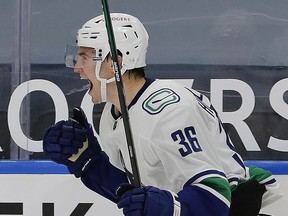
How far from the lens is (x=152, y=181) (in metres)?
2.26

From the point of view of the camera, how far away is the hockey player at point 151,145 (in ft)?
6.83

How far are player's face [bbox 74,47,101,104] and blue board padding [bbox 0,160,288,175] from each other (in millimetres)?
592

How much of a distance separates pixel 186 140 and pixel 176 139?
24mm

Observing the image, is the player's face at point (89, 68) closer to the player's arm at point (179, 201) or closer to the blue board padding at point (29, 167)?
the player's arm at point (179, 201)

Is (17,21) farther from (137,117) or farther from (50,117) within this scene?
(137,117)

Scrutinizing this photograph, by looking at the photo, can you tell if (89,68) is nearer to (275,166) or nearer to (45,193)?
(45,193)

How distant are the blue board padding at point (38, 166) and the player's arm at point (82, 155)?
0.36 m

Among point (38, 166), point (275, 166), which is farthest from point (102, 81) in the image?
point (275, 166)

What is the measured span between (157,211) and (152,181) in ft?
0.82

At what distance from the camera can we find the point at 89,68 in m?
2.29

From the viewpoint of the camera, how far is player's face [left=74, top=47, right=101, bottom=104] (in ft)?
7.49

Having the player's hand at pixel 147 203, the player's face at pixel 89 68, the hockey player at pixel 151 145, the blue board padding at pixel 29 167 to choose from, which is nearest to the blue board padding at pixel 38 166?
the blue board padding at pixel 29 167

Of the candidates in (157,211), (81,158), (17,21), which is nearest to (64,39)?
(17,21)

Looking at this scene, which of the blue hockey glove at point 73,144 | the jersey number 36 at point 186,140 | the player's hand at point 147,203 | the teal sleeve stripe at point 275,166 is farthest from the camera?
the teal sleeve stripe at point 275,166
